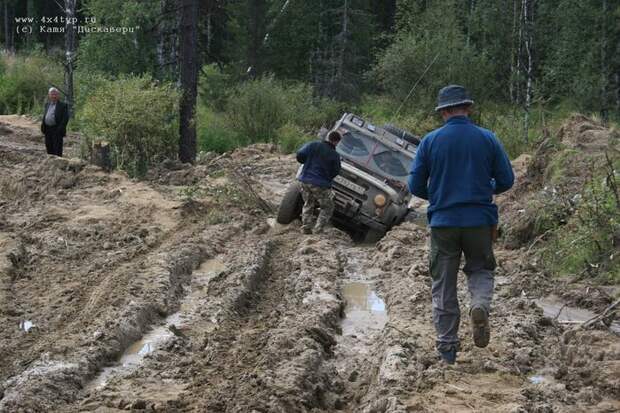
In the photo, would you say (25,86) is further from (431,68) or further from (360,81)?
(360,81)

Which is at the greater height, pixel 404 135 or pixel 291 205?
pixel 404 135

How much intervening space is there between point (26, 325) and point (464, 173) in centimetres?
388

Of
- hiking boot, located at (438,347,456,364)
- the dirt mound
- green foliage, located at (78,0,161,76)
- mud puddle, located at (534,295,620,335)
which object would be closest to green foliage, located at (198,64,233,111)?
Answer: green foliage, located at (78,0,161,76)

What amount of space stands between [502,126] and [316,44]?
26473mm

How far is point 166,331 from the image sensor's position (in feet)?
24.1

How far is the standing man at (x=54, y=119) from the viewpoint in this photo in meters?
16.4

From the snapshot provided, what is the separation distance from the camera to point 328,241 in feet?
40.4

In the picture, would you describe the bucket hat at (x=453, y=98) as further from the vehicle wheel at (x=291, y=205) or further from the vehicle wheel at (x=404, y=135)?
the vehicle wheel at (x=404, y=135)

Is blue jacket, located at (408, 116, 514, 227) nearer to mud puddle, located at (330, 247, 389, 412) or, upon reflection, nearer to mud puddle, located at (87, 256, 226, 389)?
mud puddle, located at (330, 247, 389, 412)

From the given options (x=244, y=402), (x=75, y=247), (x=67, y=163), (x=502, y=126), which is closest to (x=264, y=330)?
(x=244, y=402)

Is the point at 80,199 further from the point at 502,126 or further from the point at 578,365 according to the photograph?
the point at 502,126

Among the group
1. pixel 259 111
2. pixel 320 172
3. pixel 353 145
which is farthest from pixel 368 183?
pixel 259 111

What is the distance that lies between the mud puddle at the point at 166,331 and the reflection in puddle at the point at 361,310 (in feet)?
4.69

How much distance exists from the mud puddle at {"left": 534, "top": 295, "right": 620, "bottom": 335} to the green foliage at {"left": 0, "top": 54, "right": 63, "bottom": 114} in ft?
67.4
